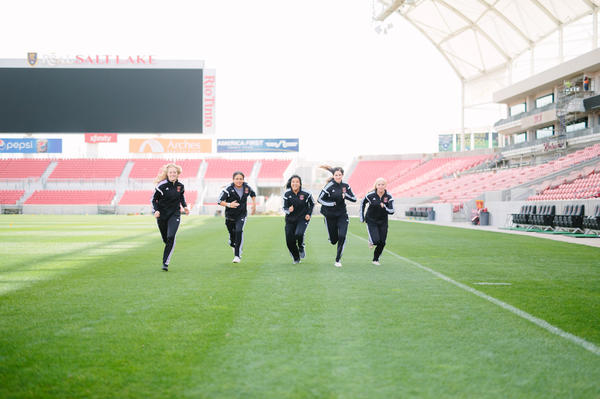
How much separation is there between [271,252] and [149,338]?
8.35 meters

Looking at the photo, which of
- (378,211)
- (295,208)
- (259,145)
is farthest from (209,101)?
(378,211)

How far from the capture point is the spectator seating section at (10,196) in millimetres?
55531

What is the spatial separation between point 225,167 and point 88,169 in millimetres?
17533

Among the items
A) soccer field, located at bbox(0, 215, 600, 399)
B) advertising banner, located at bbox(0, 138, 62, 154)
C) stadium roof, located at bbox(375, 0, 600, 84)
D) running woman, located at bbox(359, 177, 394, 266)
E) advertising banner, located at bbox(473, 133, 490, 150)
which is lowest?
soccer field, located at bbox(0, 215, 600, 399)

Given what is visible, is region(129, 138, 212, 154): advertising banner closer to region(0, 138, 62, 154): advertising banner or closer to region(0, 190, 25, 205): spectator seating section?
region(0, 138, 62, 154): advertising banner

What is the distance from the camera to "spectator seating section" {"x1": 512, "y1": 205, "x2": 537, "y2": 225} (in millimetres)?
21773

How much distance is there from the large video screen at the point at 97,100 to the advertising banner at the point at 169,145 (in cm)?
1220

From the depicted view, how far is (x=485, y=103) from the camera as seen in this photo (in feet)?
176

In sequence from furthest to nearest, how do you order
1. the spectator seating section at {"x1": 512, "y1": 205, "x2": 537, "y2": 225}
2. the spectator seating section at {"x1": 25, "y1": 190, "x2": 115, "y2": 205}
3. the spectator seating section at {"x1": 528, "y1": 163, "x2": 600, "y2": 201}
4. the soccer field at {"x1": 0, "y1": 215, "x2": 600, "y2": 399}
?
the spectator seating section at {"x1": 25, "y1": 190, "x2": 115, "y2": 205}, the spectator seating section at {"x1": 512, "y1": 205, "x2": 537, "y2": 225}, the spectator seating section at {"x1": 528, "y1": 163, "x2": 600, "y2": 201}, the soccer field at {"x1": 0, "y1": 215, "x2": 600, "y2": 399}

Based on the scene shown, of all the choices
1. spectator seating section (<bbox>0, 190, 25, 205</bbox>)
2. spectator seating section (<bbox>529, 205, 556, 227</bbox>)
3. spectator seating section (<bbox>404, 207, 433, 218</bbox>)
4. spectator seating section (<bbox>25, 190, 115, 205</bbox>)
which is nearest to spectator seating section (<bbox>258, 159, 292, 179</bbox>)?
spectator seating section (<bbox>25, 190, 115, 205</bbox>)

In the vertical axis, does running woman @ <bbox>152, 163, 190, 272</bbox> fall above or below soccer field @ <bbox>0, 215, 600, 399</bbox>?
above

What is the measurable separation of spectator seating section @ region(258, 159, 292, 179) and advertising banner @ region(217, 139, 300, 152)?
175 cm

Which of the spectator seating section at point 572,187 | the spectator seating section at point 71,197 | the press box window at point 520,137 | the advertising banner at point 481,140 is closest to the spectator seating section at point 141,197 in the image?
the spectator seating section at point 71,197

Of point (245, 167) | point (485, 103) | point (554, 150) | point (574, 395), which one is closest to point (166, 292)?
point (574, 395)
